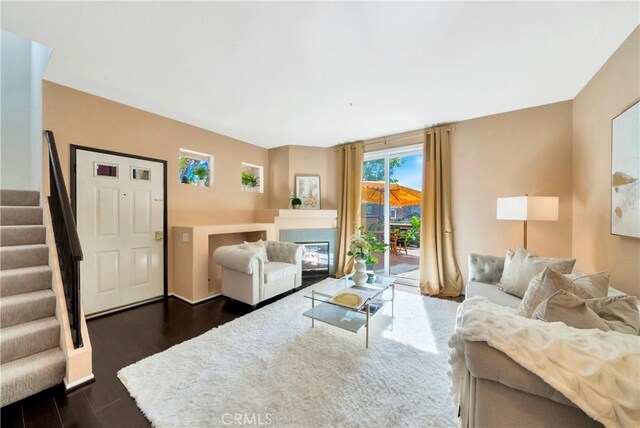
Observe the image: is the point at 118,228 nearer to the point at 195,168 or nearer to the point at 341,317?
the point at 195,168

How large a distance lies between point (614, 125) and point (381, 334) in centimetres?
272

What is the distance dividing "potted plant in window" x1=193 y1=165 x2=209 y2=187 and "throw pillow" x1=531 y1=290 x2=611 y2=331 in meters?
4.20

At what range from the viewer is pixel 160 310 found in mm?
2971

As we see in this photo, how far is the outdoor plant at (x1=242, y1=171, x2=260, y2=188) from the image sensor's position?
4684 mm

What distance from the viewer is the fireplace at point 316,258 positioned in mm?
4672

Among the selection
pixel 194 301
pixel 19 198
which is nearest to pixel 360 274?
pixel 194 301

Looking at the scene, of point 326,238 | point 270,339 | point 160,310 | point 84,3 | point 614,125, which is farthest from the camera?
point 326,238

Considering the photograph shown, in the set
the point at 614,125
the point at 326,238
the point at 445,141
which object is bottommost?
the point at 326,238

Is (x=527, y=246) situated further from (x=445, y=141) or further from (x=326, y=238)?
(x=326, y=238)

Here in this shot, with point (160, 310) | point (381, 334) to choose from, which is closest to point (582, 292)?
point (381, 334)

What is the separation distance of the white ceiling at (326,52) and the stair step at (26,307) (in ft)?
6.73

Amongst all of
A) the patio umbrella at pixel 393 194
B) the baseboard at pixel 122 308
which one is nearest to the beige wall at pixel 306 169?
the patio umbrella at pixel 393 194

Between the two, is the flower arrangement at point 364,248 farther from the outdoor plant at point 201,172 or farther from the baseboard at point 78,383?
the outdoor plant at point 201,172

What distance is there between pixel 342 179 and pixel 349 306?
287 centimetres
